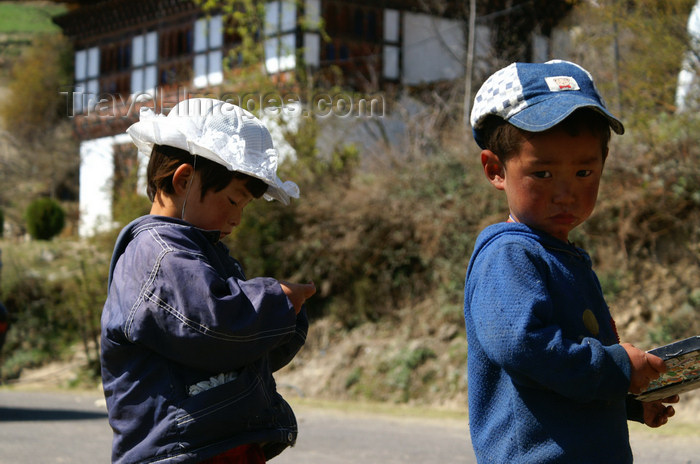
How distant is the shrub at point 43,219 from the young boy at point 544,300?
28.9 m

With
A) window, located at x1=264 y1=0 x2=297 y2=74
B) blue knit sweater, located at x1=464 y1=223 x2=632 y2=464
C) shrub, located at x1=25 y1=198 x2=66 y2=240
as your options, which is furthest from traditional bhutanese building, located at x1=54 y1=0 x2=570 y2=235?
blue knit sweater, located at x1=464 y1=223 x2=632 y2=464

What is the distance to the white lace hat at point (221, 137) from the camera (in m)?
2.46

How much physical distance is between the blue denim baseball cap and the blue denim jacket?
76 cm

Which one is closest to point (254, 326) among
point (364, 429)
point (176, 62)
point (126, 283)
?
point (126, 283)

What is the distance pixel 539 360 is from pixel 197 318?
2.80 ft

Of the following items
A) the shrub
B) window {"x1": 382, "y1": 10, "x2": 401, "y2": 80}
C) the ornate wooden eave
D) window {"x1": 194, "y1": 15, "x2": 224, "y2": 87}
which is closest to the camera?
window {"x1": 382, "y1": 10, "x2": 401, "y2": 80}

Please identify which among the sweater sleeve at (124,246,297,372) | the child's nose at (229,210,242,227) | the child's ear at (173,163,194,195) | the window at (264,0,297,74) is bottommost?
the sweater sleeve at (124,246,297,372)

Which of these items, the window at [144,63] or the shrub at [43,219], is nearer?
the shrub at [43,219]

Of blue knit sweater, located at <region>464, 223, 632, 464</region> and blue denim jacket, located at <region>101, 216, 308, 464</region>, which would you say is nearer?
blue knit sweater, located at <region>464, 223, 632, 464</region>

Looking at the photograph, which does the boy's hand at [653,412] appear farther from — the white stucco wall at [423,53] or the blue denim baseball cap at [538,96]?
the white stucco wall at [423,53]

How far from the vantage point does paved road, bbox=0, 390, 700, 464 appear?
6.59 m

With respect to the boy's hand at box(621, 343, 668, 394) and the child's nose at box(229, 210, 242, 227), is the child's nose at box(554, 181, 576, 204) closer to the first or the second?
the boy's hand at box(621, 343, 668, 394)

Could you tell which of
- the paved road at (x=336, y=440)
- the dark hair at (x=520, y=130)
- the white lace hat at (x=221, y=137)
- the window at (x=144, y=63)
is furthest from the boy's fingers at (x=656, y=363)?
the window at (x=144, y=63)

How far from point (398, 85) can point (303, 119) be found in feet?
28.8
